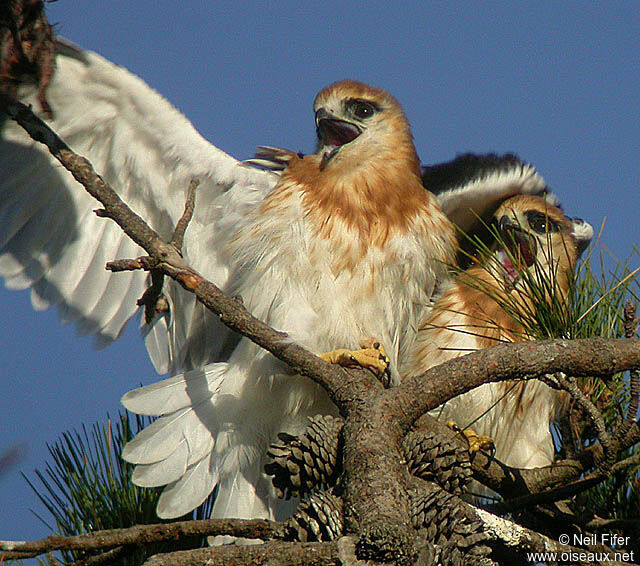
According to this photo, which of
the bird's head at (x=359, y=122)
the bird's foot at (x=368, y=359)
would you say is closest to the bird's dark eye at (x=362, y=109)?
the bird's head at (x=359, y=122)

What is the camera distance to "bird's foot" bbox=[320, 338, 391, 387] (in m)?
3.10

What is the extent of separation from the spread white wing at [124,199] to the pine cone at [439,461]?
1.92 meters

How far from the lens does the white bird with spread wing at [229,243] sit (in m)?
3.35

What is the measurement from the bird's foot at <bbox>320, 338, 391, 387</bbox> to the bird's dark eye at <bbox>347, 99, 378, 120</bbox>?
1.22 m

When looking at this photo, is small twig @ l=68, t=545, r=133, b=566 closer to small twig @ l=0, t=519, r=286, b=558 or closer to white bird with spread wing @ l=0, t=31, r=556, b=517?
small twig @ l=0, t=519, r=286, b=558

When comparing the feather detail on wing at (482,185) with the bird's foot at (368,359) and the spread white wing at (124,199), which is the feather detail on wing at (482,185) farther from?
the bird's foot at (368,359)

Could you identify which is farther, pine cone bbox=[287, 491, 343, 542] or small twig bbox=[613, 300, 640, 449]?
small twig bbox=[613, 300, 640, 449]

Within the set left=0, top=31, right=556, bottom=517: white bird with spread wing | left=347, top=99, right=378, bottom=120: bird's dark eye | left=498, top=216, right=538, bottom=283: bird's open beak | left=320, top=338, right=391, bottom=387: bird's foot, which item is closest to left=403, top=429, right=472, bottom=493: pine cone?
left=320, top=338, right=391, bottom=387: bird's foot

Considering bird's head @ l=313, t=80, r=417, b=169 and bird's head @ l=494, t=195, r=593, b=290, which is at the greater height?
bird's head @ l=313, t=80, r=417, b=169

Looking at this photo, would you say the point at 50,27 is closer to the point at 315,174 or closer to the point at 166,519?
the point at 315,174

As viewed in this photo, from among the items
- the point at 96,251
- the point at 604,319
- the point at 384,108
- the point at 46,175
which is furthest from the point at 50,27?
the point at 604,319

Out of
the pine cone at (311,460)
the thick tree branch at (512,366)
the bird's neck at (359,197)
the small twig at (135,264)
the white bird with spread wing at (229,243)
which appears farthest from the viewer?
the bird's neck at (359,197)

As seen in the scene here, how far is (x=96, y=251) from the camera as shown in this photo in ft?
12.6

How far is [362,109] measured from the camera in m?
3.88
